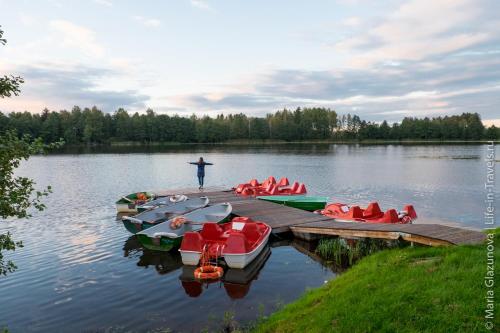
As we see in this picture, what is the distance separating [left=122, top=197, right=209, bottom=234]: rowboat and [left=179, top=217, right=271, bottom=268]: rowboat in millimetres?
3102

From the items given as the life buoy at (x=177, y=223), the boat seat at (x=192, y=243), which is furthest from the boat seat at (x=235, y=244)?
the life buoy at (x=177, y=223)

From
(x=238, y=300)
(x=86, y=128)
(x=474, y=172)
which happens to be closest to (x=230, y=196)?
(x=238, y=300)

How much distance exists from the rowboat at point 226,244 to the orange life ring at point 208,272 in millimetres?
506

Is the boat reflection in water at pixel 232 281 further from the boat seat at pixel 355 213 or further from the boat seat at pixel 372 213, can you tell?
the boat seat at pixel 372 213

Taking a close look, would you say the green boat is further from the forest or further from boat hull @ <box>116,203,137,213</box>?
the forest

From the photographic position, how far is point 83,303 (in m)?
10.2

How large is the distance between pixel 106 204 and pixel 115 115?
125 meters

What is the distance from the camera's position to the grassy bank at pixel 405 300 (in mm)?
5586

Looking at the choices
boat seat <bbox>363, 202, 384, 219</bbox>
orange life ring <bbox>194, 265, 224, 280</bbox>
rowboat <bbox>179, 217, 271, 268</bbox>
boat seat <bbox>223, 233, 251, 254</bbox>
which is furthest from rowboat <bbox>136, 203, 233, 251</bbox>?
boat seat <bbox>363, 202, 384, 219</bbox>

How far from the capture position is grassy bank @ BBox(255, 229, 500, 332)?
5.59m

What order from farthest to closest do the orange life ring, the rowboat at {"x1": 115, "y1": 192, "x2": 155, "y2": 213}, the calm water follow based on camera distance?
1. the rowboat at {"x1": 115, "y1": 192, "x2": 155, "y2": 213}
2. the orange life ring
3. the calm water

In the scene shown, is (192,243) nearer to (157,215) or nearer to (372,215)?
(157,215)

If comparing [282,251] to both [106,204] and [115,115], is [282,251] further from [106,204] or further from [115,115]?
[115,115]

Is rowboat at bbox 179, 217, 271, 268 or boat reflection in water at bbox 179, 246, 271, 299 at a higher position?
rowboat at bbox 179, 217, 271, 268
